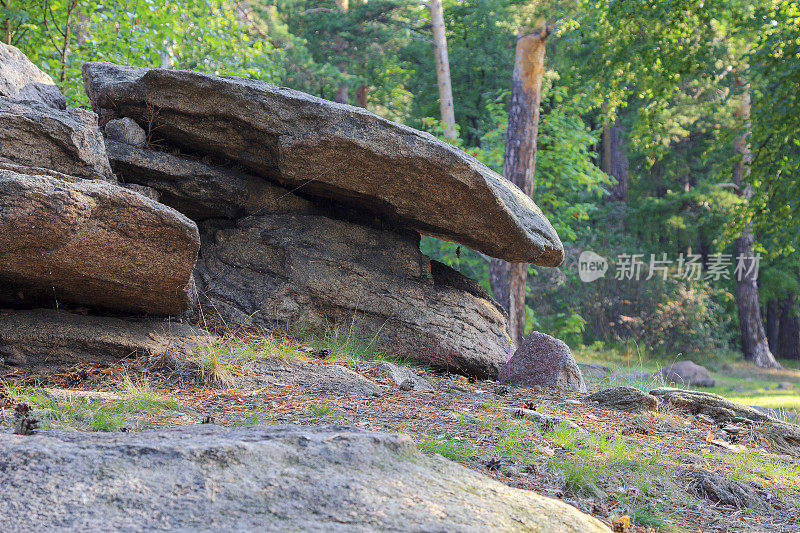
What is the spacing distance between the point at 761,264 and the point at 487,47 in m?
11.1

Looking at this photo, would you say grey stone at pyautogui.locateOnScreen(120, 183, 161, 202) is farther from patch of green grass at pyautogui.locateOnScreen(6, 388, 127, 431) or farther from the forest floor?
patch of green grass at pyautogui.locateOnScreen(6, 388, 127, 431)

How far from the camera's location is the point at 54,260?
13.6 ft

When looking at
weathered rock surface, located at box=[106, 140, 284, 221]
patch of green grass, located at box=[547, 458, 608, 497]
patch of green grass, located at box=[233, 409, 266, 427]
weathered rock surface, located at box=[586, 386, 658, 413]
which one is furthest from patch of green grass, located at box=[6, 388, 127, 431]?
weathered rock surface, located at box=[586, 386, 658, 413]

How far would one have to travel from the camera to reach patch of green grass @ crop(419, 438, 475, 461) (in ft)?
10.6

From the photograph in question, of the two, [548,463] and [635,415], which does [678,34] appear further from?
[548,463]

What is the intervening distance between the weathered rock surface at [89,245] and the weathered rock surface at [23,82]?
1.57m

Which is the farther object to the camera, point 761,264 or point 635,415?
point 761,264

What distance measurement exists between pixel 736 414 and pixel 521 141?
24.0 feet

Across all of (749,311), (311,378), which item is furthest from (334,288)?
(749,311)

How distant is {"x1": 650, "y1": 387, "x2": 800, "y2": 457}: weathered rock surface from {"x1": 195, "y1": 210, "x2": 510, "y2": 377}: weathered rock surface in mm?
1640

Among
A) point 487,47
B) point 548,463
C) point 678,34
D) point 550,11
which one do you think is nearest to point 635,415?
point 548,463

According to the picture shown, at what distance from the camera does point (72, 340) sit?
4594mm

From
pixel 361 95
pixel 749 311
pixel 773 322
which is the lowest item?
pixel 773 322

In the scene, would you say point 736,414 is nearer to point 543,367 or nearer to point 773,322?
point 543,367
